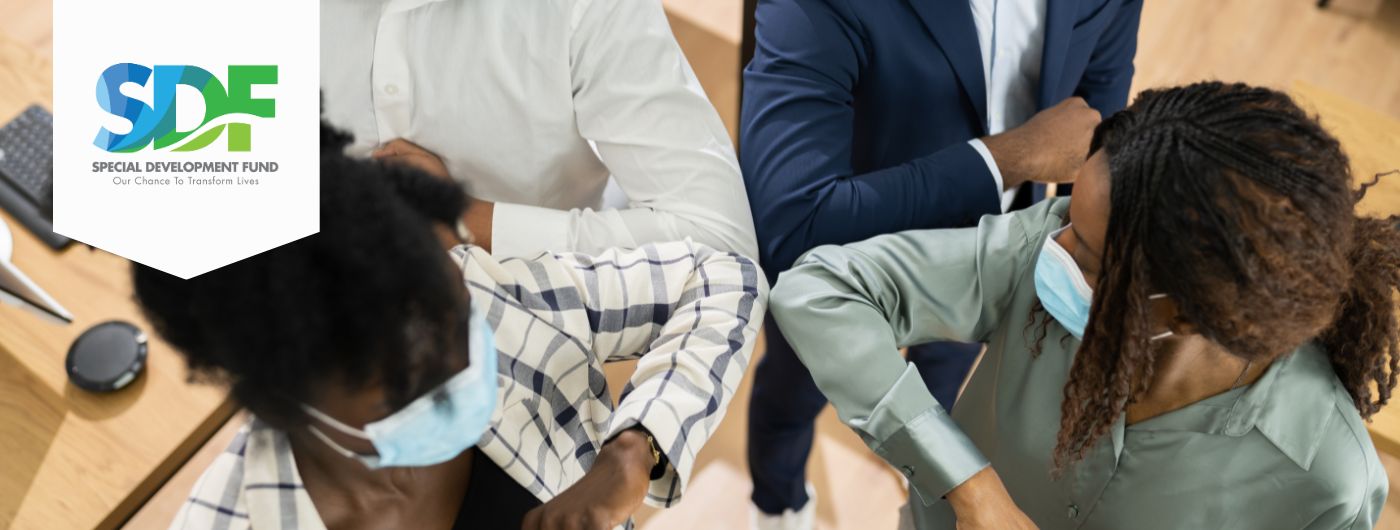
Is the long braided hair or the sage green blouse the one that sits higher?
the long braided hair

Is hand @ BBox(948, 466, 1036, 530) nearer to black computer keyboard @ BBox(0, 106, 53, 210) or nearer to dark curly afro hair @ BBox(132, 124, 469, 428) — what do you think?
dark curly afro hair @ BBox(132, 124, 469, 428)

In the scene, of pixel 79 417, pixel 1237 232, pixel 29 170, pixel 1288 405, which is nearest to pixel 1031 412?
pixel 1288 405

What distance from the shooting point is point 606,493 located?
1.10m

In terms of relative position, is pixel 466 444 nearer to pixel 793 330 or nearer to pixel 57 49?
pixel 793 330

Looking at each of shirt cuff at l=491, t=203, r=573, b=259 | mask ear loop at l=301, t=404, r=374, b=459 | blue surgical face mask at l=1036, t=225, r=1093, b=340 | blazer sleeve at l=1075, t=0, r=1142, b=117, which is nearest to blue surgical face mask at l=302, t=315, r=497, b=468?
mask ear loop at l=301, t=404, r=374, b=459

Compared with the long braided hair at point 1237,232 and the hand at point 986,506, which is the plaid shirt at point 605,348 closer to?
the hand at point 986,506

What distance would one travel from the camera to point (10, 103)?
5.58 ft

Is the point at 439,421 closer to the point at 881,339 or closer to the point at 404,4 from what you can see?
the point at 881,339

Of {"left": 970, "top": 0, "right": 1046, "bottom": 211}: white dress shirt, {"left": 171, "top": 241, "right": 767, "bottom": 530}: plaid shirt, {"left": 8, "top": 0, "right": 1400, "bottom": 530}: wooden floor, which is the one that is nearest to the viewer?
{"left": 171, "top": 241, "right": 767, "bottom": 530}: plaid shirt

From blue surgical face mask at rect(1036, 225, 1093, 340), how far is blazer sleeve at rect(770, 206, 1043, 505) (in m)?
0.07

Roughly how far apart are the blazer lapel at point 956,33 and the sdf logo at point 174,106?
0.86 meters

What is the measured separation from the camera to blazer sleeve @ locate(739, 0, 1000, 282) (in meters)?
1.40

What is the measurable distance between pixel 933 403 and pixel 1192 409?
288 millimetres

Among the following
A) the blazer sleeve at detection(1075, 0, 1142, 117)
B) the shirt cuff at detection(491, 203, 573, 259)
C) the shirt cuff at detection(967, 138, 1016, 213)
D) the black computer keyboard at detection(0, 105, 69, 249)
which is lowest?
the black computer keyboard at detection(0, 105, 69, 249)
